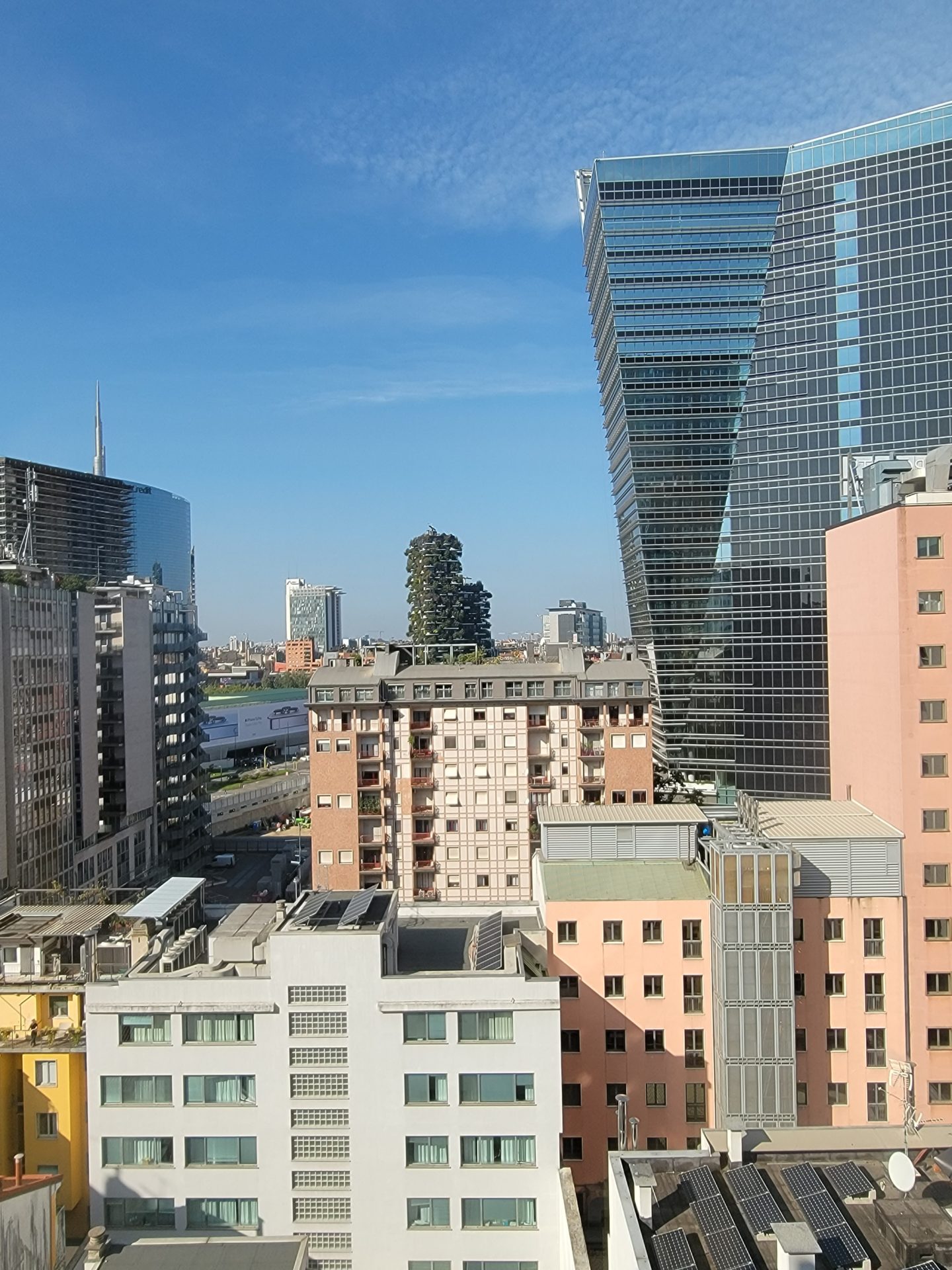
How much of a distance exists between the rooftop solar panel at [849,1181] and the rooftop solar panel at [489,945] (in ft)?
28.8

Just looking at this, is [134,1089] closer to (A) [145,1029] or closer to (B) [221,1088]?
(A) [145,1029]

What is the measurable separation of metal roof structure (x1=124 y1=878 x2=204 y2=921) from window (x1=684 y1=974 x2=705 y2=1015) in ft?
52.3

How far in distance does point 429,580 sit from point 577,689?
67.2m

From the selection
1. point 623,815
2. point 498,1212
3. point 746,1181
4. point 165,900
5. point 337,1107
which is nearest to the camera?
point 746,1181

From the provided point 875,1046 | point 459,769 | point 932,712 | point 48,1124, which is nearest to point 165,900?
point 48,1124

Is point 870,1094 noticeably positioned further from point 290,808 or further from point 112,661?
point 290,808

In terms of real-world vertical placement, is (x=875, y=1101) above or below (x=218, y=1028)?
below

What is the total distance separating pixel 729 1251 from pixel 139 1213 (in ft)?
47.9

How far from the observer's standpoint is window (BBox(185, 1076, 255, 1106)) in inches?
918

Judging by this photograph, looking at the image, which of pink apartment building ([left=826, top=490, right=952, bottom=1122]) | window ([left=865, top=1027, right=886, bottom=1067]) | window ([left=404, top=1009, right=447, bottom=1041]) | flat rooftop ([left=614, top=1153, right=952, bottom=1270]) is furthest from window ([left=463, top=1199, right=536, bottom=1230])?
pink apartment building ([left=826, top=490, right=952, bottom=1122])

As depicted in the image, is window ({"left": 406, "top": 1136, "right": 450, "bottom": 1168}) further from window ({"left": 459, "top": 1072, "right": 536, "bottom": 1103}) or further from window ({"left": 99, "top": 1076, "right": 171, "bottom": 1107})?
window ({"left": 99, "top": 1076, "right": 171, "bottom": 1107})

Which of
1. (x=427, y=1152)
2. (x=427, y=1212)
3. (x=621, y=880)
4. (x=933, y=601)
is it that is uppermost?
(x=933, y=601)

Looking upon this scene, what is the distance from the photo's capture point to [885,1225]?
55.2ft

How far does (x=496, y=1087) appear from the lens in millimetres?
23109
